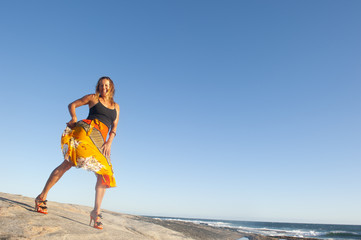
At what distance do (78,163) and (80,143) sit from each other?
290 mm

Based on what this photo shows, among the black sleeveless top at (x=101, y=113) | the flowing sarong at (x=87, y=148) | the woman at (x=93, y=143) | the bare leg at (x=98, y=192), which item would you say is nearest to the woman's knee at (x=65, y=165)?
the woman at (x=93, y=143)

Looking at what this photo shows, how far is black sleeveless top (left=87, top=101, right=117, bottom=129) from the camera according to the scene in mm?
3764

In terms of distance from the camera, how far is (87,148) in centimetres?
349

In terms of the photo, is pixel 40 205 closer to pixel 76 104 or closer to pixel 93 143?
pixel 93 143

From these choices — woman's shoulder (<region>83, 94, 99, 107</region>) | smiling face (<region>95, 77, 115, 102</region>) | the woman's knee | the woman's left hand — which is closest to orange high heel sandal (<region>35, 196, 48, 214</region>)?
the woman's knee

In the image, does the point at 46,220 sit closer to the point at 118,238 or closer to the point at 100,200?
the point at 100,200

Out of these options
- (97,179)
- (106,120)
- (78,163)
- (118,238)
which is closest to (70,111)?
(106,120)

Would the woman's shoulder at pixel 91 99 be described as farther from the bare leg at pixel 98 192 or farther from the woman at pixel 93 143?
the bare leg at pixel 98 192

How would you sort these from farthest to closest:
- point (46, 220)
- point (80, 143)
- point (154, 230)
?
point (154, 230) < point (80, 143) < point (46, 220)

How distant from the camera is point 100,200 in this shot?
369 centimetres

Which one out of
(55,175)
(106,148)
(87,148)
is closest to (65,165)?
(55,175)

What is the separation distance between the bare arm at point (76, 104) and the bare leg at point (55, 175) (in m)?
0.58

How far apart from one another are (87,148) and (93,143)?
0.40 ft

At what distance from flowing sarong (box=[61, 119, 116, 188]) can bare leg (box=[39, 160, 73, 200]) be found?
16cm
